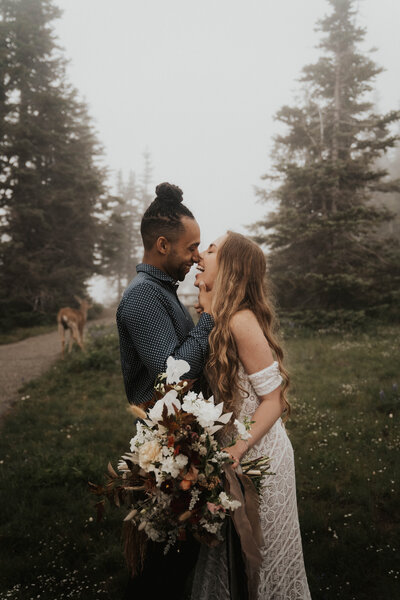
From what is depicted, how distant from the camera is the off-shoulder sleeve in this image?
219 cm

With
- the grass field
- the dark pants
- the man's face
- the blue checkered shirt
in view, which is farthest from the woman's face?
the grass field

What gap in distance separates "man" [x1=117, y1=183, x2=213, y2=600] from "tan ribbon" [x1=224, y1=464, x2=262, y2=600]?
16.6 inches

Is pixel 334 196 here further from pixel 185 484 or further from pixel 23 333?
pixel 23 333

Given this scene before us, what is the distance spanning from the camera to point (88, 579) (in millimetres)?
3447

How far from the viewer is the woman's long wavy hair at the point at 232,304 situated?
2.21m

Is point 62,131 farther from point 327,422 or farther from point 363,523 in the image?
point 363,523

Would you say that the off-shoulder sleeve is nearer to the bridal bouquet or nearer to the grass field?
the bridal bouquet

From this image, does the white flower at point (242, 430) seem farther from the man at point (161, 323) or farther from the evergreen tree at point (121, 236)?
the evergreen tree at point (121, 236)

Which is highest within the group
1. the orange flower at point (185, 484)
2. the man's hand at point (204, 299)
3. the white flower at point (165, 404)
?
the man's hand at point (204, 299)

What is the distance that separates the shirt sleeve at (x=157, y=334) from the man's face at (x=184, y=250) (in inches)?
13.5

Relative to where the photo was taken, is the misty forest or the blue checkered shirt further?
the misty forest

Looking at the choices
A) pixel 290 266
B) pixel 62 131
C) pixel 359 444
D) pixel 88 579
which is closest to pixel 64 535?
pixel 88 579

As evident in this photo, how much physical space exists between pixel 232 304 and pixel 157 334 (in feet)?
1.61

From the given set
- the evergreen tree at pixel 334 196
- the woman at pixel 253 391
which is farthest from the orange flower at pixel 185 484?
the evergreen tree at pixel 334 196
